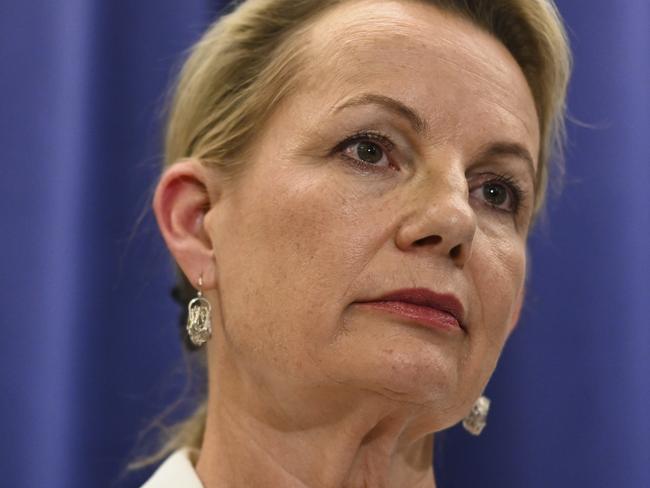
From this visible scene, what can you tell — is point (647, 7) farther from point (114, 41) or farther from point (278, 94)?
point (114, 41)

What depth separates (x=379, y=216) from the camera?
1.01 metres

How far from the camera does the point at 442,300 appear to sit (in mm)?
1003

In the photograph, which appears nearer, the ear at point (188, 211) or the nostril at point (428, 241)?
the nostril at point (428, 241)

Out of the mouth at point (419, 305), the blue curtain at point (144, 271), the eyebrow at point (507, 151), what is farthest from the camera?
the blue curtain at point (144, 271)

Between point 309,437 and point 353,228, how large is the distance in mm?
273

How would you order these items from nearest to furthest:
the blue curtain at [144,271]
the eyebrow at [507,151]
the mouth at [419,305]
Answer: the mouth at [419,305]
the eyebrow at [507,151]
the blue curtain at [144,271]

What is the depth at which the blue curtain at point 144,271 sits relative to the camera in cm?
141

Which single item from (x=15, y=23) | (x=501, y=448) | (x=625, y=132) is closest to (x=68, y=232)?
(x=15, y=23)

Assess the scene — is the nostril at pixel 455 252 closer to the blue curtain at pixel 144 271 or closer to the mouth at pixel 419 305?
the mouth at pixel 419 305

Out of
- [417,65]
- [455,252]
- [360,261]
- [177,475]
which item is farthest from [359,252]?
[177,475]

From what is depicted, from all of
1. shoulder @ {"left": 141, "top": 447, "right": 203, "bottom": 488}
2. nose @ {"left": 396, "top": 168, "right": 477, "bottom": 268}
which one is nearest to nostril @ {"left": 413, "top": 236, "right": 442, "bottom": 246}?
nose @ {"left": 396, "top": 168, "right": 477, "bottom": 268}

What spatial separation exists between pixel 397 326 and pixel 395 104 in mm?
264

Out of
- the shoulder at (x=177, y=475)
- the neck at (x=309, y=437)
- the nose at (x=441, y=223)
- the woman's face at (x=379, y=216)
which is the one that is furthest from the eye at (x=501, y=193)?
the shoulder at (x=177, y=475)

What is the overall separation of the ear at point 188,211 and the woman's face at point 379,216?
3 centimetres
